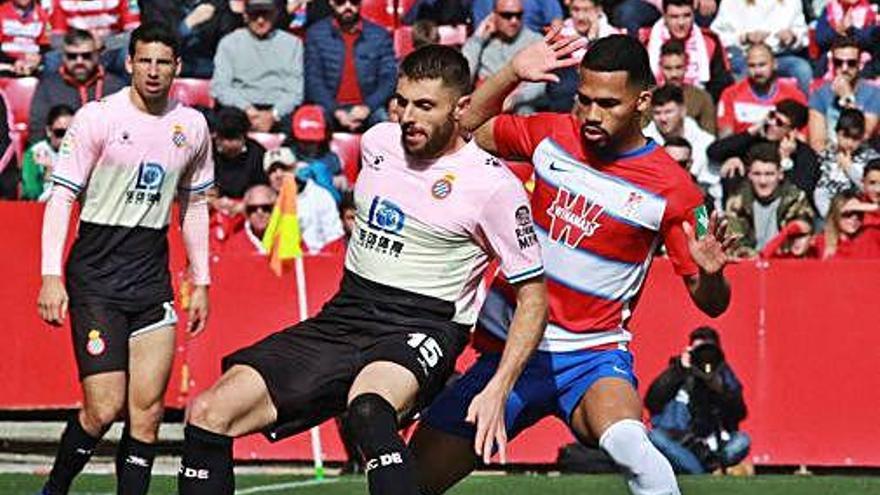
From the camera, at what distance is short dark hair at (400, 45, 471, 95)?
28.5 ft

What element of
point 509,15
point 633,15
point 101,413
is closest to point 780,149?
point 633,15

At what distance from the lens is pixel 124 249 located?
1112 cm

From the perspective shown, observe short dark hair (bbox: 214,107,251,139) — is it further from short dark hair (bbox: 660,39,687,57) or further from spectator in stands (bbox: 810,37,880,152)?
spectator in stands (bbox: 810,37,880,152)

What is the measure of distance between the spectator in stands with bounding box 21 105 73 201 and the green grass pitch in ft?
12.5

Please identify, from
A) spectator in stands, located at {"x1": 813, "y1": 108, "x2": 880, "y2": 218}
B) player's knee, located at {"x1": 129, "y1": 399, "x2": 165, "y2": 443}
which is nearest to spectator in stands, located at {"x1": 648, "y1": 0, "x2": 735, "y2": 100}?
spectator in stands, located at {"x1": 813, "y1": 108, "x2": 880, "y2": 218}

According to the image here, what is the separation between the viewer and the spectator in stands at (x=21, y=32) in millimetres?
18830

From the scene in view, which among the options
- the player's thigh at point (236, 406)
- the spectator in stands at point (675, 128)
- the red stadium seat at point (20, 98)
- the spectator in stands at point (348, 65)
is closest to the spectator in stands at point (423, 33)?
the spectator in stands at point (348, 65)

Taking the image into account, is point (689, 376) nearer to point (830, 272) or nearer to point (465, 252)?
point (830, 272)

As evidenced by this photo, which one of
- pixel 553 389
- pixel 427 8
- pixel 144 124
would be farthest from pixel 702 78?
pixel 553 389

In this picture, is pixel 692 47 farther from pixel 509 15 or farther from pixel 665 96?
pixel 509 15

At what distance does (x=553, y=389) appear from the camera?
9.19 metres

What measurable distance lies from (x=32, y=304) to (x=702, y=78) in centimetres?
631

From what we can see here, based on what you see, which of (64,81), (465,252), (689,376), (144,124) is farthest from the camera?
(64,81)

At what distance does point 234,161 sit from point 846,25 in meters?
5.88
